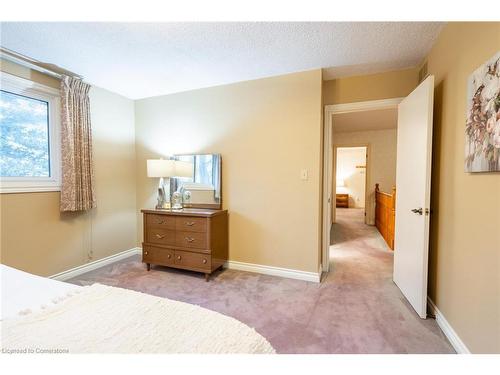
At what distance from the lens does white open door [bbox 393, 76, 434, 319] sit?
5.75ft

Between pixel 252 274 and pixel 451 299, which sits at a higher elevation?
pixel 451 299

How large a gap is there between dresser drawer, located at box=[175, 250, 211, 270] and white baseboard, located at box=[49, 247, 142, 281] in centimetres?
113

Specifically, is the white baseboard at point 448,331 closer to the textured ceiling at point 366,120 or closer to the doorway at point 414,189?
the doorway at point 414,189

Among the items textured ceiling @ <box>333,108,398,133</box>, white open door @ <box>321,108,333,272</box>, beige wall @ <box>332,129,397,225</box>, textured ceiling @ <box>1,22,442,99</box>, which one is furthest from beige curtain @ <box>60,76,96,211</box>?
beige wall @ <box>332,129,397,225</box>

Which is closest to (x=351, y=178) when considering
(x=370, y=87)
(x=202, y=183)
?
(x=370, y=87)

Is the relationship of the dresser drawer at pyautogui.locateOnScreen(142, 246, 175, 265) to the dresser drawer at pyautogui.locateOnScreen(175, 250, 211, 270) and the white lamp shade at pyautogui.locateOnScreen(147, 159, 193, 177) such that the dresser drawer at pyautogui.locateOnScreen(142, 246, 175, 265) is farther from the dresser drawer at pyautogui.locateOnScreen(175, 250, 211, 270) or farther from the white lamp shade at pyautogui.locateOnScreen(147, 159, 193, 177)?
the white lamp shade at pyautogui.locateOnScreen(147, 159, 193, 177)

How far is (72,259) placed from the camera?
8.44 ft

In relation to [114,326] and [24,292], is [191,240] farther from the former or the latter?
[114,326]

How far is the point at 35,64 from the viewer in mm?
2182

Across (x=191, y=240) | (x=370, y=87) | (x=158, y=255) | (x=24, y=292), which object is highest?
(x=370, y=87)

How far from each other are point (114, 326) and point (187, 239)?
1748 mm
